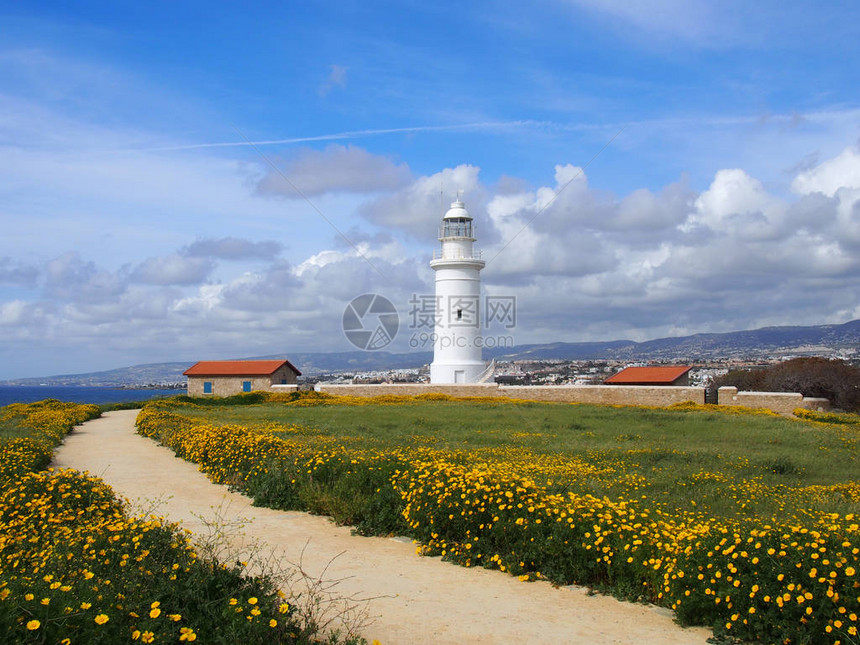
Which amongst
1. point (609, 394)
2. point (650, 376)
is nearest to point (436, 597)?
point (609, 394)

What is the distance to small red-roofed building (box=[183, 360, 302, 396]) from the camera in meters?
39.3

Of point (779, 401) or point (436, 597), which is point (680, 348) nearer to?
point (779, 401)

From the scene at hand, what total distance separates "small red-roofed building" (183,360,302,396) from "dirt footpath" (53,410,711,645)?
95.8ft

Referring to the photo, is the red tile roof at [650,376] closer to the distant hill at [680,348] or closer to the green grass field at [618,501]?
the green grass field at [618,501]

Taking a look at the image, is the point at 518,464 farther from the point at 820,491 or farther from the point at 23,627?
the point at 23,627

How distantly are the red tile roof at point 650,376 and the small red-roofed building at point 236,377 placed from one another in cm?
1820

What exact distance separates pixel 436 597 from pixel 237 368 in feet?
117

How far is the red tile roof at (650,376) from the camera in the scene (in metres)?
35.4

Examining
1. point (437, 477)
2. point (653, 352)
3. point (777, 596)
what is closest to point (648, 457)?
point (437, 477)

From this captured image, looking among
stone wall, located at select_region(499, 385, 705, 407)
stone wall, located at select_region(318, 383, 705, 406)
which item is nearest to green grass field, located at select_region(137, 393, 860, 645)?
stone wall, located at select_region(499, 385, 705, 407)

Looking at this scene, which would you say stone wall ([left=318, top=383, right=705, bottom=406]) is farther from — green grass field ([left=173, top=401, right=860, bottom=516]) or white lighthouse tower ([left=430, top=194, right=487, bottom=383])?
green grass field ([left=173, top=401, right=860, bottom=516])

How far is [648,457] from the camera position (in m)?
13.8

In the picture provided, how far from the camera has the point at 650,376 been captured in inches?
1428

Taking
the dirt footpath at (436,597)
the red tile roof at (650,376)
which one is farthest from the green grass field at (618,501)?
the red tile roof at (650,376)
